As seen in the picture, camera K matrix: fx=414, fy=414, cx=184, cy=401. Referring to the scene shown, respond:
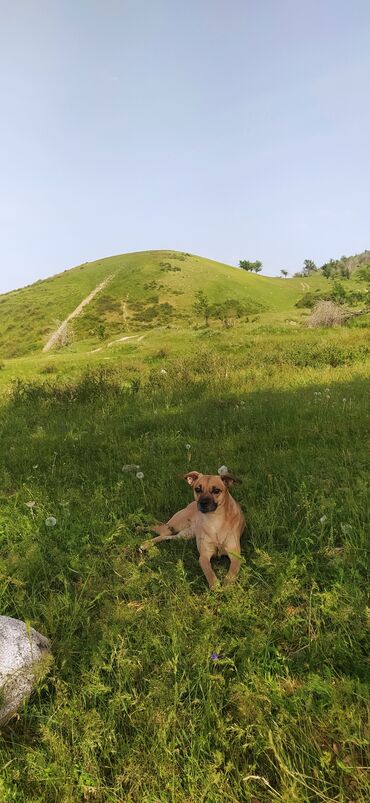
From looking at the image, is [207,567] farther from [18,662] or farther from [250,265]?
[250,265]

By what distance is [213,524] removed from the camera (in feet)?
14.9

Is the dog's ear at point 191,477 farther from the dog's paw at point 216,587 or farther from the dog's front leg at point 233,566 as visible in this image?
the dog's paw at point 216,587

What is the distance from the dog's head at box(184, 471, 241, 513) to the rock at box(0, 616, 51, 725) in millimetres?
1936

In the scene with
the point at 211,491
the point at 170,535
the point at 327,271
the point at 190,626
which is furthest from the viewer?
the point at 327,271

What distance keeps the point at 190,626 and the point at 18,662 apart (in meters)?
1.38

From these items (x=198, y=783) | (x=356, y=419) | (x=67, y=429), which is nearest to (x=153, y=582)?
(x=198, y=783)

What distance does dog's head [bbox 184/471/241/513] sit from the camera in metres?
4.48

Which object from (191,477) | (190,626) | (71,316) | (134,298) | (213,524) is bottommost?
(190,626)

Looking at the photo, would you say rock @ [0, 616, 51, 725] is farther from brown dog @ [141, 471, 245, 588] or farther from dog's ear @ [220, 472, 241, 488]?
dog's ear @ [220, 472, 241, 488]

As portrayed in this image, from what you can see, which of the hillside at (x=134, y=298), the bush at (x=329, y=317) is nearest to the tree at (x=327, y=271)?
the hillside at (x=134, y=298)

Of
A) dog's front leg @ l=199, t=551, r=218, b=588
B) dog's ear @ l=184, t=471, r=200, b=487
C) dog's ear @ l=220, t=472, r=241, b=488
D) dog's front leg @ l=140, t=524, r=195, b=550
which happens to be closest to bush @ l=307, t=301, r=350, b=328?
dog's ear @ l=184, t=471, r=200, b=487

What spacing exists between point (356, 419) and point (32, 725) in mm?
6655

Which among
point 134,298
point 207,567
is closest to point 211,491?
point 207,567

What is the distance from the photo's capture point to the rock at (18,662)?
3.01m
